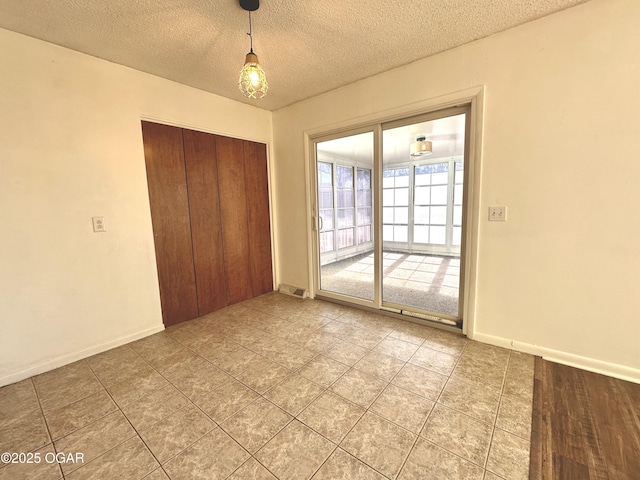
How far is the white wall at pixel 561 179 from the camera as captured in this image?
179cm

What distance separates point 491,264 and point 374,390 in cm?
146

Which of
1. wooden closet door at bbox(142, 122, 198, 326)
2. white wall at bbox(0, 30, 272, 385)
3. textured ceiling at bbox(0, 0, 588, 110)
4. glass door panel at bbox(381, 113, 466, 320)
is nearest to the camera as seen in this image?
textured ceiling at bbox(0, 0, 588, 110)

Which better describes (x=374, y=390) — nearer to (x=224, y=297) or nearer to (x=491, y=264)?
(x=491, y=264)

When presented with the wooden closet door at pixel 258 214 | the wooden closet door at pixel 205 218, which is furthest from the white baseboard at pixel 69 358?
the wooden closet door at pixel 258 214

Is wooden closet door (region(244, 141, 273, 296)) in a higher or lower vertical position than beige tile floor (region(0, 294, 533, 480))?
higher

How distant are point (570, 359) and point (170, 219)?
3779mm

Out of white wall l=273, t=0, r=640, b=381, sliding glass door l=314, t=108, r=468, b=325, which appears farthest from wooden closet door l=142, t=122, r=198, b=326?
white wall l=273, t=0, r=640, b=381

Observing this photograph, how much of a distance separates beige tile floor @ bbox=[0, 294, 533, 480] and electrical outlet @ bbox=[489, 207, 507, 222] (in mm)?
1105

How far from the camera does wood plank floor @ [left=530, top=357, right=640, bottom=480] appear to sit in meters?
1.28

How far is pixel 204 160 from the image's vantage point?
3113 mm

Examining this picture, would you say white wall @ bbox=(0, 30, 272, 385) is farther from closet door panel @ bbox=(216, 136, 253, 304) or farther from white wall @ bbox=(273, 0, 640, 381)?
white wall @ bbox=(273, 0, 640, 381)

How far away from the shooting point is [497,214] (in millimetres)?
2250

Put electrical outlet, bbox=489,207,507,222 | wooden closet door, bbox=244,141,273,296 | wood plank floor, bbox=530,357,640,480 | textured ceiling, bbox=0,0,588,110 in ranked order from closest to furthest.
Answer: wood plank floor, bbox=530,357,640,480
textured ceiling, bbox=0,0,588,110
electrical outlet, bbox=489,207,507,222
wooden closet door, bbox=244,141,273,296

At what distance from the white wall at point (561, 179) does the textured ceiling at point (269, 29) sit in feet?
0.85
